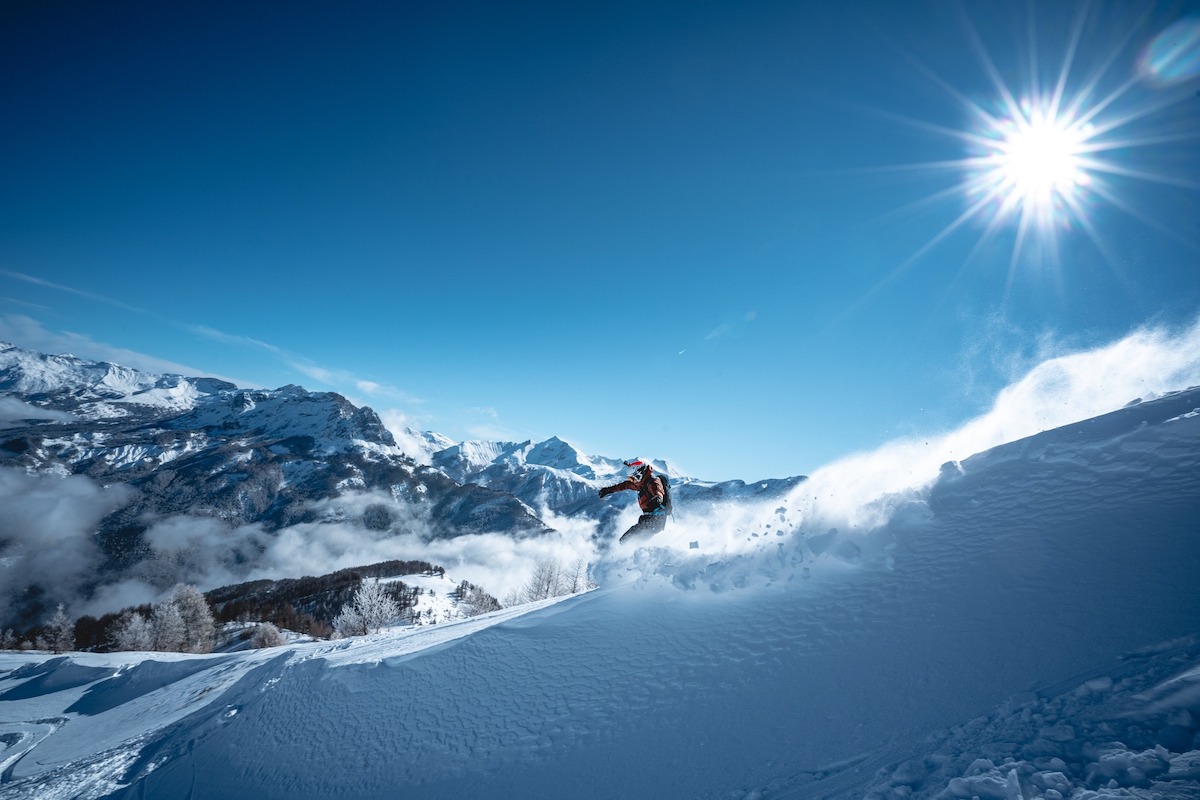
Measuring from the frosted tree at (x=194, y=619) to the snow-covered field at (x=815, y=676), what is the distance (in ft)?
251

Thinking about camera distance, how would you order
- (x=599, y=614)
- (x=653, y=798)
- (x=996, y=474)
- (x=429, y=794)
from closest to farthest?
(x=653, y=798)
(x=429, y=794)
(x=996, y=474)
(x=599, y=614)

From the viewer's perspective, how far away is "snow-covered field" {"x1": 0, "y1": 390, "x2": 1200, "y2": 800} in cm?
531

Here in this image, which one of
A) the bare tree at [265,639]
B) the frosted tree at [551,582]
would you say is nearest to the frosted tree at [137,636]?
the bare tree at [265,639]

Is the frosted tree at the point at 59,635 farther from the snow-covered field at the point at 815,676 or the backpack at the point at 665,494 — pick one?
the backpack at the point at 665,494

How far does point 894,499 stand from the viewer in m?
11.4

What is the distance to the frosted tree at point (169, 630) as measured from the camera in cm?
6675

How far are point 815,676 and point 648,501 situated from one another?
5154 mm

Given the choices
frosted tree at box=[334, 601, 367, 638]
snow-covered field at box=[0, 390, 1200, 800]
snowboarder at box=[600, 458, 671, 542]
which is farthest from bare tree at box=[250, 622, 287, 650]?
snowboarder at box=[600, 458, 671, 542]

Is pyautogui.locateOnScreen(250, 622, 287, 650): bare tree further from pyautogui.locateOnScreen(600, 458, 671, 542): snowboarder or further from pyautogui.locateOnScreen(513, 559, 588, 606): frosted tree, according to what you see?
pyautogui.locateOnScreen(600, 458, 671, 542): snowboarder

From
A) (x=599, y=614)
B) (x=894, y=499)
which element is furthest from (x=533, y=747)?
(x=894, y=499)

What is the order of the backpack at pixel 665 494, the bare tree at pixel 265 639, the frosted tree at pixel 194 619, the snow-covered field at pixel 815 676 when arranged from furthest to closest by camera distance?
1. the frosted tree at pixel 194 619
2. the bare tree at pixel 265 639
3. the backpack at pixel 665 494
4. the snow-covered field at pixel 815 676

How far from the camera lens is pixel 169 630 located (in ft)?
221

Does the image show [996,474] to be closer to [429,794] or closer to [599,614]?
[599,614]

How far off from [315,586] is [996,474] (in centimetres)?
18402
